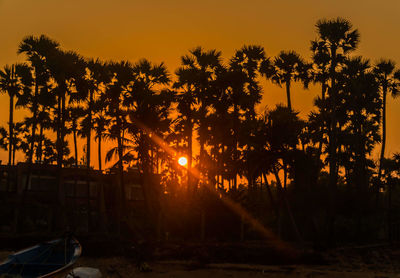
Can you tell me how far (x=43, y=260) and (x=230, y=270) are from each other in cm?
910

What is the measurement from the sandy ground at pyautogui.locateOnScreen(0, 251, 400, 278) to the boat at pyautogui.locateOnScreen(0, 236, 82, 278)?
9.25 feet

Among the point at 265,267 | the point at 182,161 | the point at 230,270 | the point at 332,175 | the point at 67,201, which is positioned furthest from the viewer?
the point at 67,201

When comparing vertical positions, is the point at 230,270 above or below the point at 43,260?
below

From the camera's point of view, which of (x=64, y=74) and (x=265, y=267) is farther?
(x=64, y=74)

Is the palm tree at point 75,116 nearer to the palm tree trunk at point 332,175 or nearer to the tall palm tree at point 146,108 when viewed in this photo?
the tall palm tree at point 146,108

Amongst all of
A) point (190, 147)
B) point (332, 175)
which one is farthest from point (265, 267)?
point (190, 147)

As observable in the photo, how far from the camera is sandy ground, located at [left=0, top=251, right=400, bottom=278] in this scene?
932 inches

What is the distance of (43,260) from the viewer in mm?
21328

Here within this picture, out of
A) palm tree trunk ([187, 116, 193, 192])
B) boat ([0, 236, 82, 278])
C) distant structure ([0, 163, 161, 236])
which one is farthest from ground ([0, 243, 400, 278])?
palm tree trunk ([187, 116, 193, 192])

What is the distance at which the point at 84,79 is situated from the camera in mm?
36375

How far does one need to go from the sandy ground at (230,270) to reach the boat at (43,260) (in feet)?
9.25

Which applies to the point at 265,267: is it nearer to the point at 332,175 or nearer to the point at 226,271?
the point at 226,271

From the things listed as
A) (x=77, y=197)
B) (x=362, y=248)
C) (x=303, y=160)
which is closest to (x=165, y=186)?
→ (x=77, y=197)

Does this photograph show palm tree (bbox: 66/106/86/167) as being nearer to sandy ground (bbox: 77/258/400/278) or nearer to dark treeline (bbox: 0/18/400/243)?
dark treeline (bbox: 0/18/400/243)
